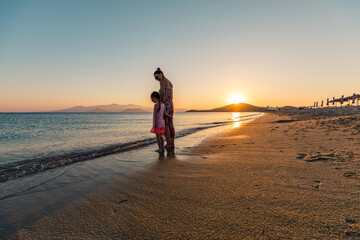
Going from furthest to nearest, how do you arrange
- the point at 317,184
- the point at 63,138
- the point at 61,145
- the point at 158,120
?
the point at 63,138 → the point at 61,145 → the point at 158,120 → the point at 317,184

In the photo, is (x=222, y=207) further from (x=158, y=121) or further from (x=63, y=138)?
(x=63, y=138)

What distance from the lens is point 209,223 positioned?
142 centimetres

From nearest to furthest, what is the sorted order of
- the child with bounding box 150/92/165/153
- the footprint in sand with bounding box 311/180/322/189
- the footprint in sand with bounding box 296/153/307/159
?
the footprint in sand with bounding box 311/180/322/189, the footprint in sand with bounding box 296/153/307/159, the child with bounding box 150/92/165/153

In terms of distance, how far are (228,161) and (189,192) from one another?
1659 millimetres

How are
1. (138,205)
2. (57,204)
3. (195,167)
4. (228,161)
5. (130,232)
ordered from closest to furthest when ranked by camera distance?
(130,232)
(138,205)
(57,204)
(195,167)
(228,161)

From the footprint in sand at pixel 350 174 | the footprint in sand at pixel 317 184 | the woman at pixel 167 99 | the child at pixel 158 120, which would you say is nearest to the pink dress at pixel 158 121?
the child at pixel 158 120

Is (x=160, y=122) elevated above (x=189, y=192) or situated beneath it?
elevated above

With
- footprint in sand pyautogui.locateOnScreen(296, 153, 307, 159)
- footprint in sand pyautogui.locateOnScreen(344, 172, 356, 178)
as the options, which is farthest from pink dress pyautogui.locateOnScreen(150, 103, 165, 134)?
footprint in sand pyautogui.locateOnScreen(344, 172, 356, 178)

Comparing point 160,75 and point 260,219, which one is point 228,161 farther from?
point 160,75

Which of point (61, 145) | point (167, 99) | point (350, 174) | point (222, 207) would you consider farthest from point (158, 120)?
point (61, 145)

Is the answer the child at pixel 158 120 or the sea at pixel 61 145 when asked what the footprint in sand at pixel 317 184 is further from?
the sea at pixel 61 145

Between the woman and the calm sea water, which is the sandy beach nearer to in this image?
the woman

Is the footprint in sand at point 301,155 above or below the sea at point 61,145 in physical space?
above

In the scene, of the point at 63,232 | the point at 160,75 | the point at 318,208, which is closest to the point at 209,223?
the point at 318,208
